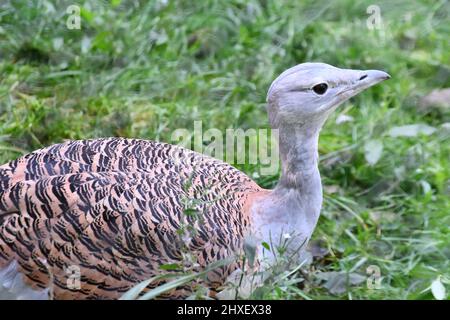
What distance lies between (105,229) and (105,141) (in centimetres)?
61

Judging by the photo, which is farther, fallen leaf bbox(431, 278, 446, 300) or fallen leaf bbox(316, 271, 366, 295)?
fallen leaf bbox(316, 271, 366, 295)

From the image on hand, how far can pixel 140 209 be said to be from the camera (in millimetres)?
3922

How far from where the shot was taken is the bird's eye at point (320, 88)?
13.5 ft

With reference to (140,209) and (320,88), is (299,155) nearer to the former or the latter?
(320,88)

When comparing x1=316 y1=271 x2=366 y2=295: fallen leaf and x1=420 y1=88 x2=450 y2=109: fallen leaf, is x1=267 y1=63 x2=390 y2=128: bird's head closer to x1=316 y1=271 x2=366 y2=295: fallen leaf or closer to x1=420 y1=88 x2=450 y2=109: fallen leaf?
Result: x1=316 y1=271 x2=366 y2=295: fallen leaf

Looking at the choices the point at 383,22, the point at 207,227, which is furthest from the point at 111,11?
the point at 207,227

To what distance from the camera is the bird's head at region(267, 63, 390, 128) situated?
4113mm

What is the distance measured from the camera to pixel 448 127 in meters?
5.52

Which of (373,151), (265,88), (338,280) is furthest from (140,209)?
(265,88)

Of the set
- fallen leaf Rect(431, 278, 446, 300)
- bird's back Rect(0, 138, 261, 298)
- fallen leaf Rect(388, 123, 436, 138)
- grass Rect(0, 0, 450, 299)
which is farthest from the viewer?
fallen leaf Rect(388, 123, 436, 138)

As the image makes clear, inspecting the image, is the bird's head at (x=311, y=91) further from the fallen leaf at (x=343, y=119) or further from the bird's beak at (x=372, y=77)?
the fallen leaf at (x=343, y=119)

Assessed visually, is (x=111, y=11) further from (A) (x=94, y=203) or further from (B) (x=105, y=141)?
(A) (x=94, y=203)

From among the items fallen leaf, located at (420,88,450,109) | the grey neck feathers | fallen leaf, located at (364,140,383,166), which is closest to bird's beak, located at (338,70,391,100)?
the grey neck feathers

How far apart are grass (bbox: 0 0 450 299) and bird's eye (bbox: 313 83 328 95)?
0.89 metres
